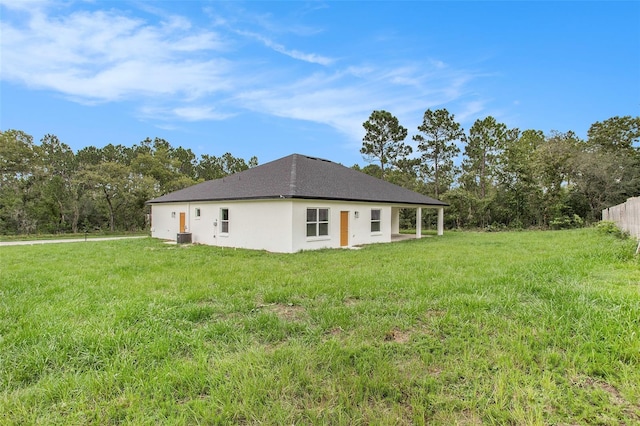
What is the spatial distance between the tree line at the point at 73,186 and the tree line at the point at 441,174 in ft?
0.27

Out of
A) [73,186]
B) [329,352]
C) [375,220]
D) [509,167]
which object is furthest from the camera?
[73,186]

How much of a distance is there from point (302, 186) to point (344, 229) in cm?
280

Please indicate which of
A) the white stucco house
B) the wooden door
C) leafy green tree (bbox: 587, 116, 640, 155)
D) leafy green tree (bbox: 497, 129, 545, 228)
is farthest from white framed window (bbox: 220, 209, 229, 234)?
leafy green tree (bbox: 587, 116, 640, 155)

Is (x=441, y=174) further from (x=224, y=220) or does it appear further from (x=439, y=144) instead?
(x=224, y=220)

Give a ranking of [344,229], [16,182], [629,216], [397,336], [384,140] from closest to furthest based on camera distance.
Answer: [397,336], [629,216], [344,229], [16,182], [384,140]

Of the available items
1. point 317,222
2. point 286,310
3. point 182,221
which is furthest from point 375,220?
point 286,310

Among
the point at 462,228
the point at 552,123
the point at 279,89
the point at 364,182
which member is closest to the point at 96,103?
the point at 279,89

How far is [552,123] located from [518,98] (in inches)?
596

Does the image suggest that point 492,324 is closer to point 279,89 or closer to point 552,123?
point 279,89

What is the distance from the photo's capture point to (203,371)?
2811 mm

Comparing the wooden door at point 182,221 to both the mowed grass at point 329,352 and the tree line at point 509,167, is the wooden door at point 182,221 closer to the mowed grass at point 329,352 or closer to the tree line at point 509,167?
the mowed grass at point 329,352

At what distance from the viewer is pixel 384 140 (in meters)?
31.0

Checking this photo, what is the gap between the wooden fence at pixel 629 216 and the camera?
936 cm

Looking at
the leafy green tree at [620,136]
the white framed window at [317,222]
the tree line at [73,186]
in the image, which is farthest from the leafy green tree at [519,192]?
the tree line at [73,186]
